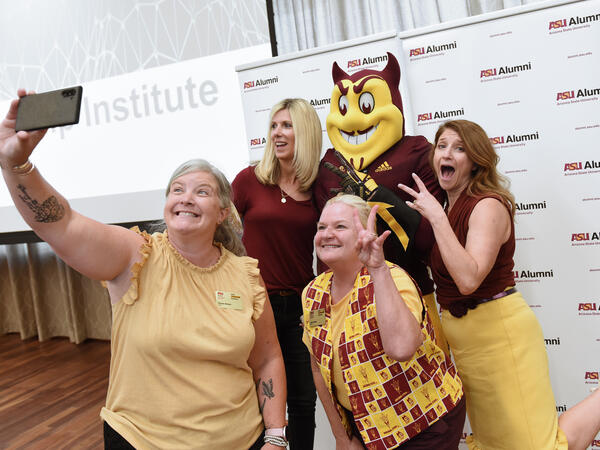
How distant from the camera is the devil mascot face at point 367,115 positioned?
1789 mm

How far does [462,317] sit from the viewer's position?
1615 mm

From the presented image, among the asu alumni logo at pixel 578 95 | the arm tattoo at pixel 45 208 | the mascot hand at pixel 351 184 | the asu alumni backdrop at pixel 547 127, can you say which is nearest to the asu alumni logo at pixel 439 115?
the asu alumni backdrop at pixel 547 127

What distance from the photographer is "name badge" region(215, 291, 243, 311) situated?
1.32 metres

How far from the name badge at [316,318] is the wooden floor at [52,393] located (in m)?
1.88

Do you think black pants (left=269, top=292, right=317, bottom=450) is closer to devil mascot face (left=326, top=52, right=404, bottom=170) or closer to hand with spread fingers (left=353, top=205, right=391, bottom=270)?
devil mascot face (left=326, top=52, right=404, bottom=170)

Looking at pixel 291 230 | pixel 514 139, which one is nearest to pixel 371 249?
pixel 291 230

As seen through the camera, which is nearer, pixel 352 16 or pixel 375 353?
pixel 375 353

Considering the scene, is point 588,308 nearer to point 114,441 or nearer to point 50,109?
point 114,441

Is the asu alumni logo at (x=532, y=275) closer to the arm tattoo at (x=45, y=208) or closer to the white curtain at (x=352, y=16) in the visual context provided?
the white curtain at (x=352, y=16)

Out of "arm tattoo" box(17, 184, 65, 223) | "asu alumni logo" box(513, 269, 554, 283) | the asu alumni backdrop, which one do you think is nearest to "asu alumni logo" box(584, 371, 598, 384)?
the asu alumni backdrop

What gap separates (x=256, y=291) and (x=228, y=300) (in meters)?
0.11

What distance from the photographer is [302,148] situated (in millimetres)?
1945

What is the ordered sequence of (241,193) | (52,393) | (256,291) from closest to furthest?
(256,291) < (241,193) < (52,393)

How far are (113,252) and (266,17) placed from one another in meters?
2.48
